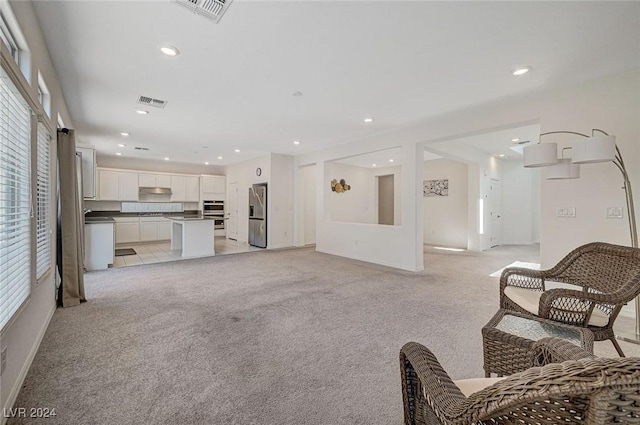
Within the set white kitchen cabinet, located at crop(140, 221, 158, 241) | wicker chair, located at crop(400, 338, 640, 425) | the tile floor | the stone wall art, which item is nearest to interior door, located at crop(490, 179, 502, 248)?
the stone wall art

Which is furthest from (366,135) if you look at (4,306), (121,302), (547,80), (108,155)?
(108,155)

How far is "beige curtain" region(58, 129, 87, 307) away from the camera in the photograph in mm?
3391

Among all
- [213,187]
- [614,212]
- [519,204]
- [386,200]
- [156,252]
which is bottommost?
[156,252]

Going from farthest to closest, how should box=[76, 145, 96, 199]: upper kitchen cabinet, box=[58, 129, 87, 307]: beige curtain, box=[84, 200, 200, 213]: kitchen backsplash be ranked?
box=[84, 200, 200, 213]: kitchen backsplash
box=[76, 145, 96, 199]: upper kitchen cabinet
box=[58, 129, 87, 307]: beige curtain

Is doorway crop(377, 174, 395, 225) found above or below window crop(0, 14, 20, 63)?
below

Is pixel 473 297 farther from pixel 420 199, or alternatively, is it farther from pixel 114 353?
pixel 114 353

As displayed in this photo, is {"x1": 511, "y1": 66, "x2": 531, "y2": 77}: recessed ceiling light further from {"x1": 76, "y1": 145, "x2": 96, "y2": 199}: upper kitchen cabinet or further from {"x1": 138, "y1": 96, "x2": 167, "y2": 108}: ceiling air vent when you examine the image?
{"x1": 76, "y1": 145, "x2": 96, "y2": 199}: upper kitchen cabinet

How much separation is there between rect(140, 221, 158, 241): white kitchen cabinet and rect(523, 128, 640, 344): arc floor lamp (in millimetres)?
9553

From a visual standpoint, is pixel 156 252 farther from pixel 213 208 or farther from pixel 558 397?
pixel 558 397

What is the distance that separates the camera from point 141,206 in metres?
9.07

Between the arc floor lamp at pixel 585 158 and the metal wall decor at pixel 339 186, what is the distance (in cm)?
579

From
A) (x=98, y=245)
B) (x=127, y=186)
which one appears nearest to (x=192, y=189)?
(x=127, y=186)

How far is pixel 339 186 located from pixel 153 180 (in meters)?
5.95

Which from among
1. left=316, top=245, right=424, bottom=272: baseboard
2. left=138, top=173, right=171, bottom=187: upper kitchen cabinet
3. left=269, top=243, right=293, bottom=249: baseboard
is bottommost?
left=316, top=245, right=424, bottom=272: baseboard
